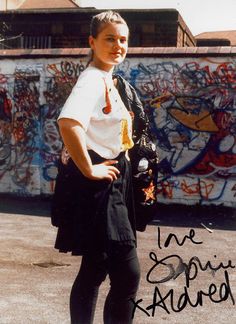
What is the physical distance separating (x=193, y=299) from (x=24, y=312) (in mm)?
1401

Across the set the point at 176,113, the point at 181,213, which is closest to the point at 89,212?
the point at 181,213

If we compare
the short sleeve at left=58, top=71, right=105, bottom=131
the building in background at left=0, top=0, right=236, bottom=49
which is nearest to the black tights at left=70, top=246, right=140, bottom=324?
the short sleeve at left=58, top=71, right=105, bottom=131

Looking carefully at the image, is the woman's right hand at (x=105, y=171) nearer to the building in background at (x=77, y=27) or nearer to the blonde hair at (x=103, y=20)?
the blonde hair at (x=103, y=20)

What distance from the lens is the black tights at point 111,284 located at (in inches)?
96.0

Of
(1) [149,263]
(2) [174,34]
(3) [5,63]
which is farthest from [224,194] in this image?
(2) [174,34]

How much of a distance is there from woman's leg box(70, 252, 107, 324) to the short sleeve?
25.2 inches

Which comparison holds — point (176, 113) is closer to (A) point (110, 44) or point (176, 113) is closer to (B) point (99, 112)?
(A) point (110, 44)

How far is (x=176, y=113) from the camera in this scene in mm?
9672

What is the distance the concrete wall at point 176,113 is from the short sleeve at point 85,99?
6.89 metres

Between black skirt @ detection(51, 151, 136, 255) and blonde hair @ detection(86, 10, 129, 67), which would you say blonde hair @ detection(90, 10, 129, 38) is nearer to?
blonde hair @ detection(86, 10, 129, 67)

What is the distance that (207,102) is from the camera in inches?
373

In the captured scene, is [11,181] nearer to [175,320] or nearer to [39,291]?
[39,291]

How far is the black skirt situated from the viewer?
2408 millimetres

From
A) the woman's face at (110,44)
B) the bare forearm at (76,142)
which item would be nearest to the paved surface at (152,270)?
the bare forearm at (76,142)
